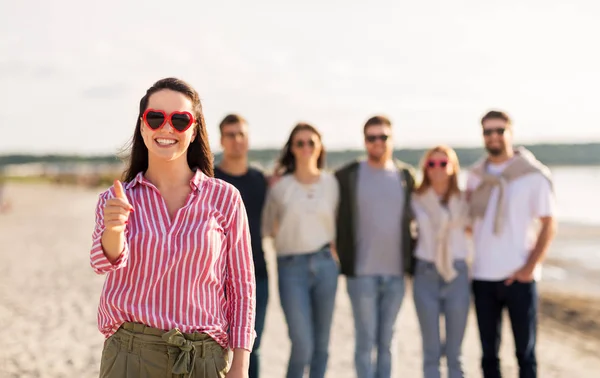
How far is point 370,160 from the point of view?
521 cm

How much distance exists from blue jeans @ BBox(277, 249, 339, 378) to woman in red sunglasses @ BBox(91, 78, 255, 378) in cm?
238

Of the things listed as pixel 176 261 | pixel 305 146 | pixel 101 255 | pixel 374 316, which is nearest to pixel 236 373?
pixel 176 261

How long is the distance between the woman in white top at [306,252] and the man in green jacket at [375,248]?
0.15 meters

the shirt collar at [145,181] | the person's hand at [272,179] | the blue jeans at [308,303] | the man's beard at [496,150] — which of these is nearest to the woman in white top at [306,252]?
the blue jeans at [308,303]

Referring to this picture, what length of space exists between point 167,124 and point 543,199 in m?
3.47

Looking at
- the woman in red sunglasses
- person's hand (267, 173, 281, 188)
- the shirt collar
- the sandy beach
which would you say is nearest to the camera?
the woman in red sunglasses

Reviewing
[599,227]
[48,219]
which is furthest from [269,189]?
[48,219]

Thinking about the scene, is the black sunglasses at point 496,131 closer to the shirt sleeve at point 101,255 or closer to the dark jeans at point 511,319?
the dark jeans at point 511,319

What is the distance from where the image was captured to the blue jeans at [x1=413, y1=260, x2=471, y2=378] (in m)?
4.89

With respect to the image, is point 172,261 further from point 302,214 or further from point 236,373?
point 302,214

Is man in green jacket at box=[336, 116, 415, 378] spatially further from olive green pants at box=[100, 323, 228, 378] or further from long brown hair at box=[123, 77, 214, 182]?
olive green pants at box=[100, 323, 228, 378]

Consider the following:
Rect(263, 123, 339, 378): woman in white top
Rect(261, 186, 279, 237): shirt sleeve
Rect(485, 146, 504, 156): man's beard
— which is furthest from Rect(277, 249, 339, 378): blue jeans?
Rect(485, 146, 504, 156): man's beard

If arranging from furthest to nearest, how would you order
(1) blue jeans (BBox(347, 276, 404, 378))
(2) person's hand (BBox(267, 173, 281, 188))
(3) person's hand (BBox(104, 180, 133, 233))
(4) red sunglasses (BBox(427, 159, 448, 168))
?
(2) person's hand (BBox(267, 173, 281, 188))
(4) red sunglasses (BBox(427, 159, 448, 168))
(1) blue jeans (BBox(347, 276, 404, 378))
(3) person's hand (BBox(104, 180, 133, 233))

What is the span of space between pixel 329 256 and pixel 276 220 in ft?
1.71
